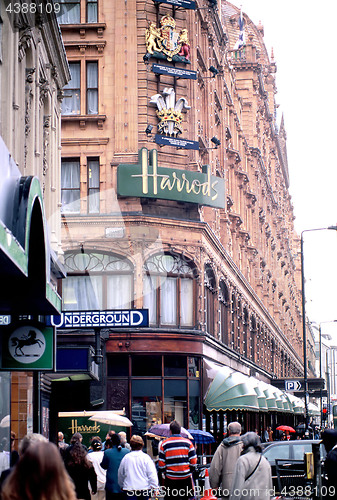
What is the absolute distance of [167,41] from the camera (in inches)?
1502

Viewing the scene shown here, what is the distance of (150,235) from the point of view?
120 feet

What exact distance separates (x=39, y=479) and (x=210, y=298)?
36084 millimetres

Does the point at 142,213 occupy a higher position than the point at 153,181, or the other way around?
the point at 153,181

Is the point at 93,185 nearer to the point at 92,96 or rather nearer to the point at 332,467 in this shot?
the point at 92,96

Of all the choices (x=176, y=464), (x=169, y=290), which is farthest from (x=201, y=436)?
(x=169, y=290)

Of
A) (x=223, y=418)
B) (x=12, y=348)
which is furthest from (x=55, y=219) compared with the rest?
(x=223, y=418)

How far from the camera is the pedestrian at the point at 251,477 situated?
37.9 feet

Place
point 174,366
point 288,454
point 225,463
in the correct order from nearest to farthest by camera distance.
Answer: point 225,463 → point 288,454 → point 174,366

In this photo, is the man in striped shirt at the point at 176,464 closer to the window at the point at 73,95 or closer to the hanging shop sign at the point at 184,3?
the window at the point at 73,95

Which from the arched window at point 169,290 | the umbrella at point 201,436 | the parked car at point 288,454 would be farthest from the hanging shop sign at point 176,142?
the parked car at point 288,454

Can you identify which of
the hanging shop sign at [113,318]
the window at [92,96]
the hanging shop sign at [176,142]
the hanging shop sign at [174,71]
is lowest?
the hanging shop sign at [113,318]

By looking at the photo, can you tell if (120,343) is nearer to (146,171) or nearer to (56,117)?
(146,171)

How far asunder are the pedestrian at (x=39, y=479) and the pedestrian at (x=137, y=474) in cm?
1003

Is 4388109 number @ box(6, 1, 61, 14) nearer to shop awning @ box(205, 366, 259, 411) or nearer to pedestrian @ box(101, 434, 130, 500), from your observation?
pedestrian @ box(101, 434, 130, 500)
